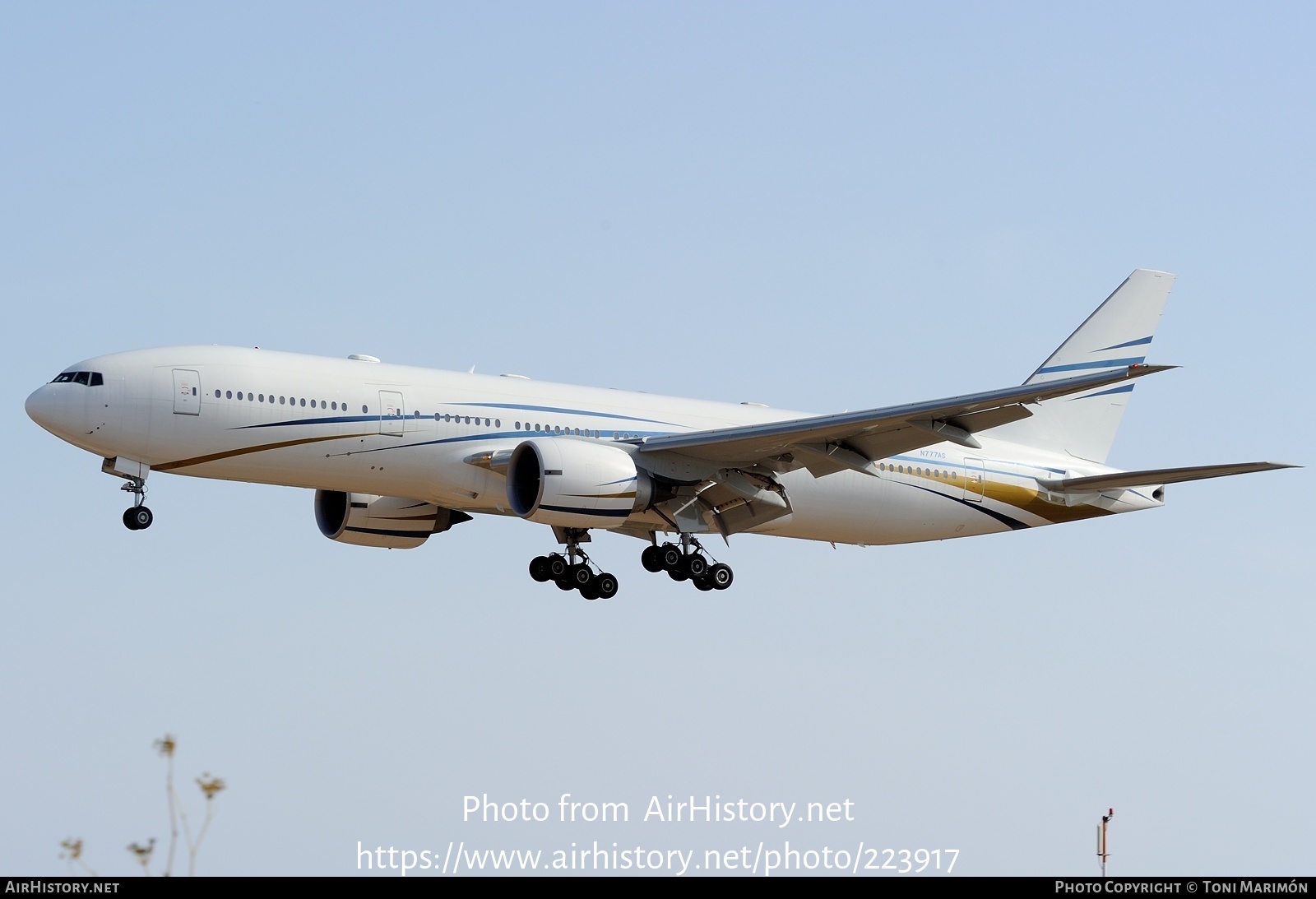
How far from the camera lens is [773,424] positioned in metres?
31.7

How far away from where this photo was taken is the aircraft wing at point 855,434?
Answer: 95.9ft

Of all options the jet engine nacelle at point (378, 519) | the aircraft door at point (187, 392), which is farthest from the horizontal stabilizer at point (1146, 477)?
the aircraft door at point (187, 392)

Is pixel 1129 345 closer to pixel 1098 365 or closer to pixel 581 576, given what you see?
pixel 1098 365

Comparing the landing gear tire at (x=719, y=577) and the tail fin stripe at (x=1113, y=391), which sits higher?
the tail fin stripe at (x=1113, y=391)

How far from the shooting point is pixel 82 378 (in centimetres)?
2988

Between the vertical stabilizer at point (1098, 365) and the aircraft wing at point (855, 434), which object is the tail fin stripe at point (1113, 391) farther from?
the aircraft wing at point (855, 434)

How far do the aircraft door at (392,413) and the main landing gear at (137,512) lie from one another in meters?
4.72

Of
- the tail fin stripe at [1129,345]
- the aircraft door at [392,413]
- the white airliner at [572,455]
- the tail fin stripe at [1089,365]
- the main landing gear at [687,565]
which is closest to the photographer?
the white airliner at [572,455]

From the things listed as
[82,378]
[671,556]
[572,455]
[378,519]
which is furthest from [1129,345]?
[82,378]

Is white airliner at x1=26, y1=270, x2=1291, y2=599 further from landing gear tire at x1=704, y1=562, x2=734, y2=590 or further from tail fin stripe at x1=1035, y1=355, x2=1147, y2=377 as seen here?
tail fin stripe at x1=1035, y1=355, x2=1147, y2=377

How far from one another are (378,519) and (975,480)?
14.2 meters

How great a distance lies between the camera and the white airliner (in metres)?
29.8

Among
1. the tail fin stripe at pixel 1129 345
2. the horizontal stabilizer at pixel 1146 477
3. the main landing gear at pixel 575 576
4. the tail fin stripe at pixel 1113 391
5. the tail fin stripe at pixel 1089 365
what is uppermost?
the tail fin stripe at pixel 1129 345

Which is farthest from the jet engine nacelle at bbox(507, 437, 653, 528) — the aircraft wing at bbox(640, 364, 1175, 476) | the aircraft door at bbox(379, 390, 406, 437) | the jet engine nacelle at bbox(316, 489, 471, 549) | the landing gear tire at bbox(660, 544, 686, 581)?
the jet engine nacelle at bbox(316, 489, 471, 549)
